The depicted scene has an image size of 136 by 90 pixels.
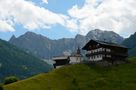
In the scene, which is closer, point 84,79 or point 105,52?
point 84,79

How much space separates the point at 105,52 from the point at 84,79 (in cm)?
2942

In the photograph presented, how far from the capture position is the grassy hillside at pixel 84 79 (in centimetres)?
12219

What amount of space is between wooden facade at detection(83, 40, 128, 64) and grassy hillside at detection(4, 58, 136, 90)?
350 inches

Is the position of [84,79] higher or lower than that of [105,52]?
lower

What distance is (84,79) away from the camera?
13138cm

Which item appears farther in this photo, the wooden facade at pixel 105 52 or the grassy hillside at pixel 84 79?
the wooden facade at pixel 105 52

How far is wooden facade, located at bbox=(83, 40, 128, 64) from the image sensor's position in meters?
157

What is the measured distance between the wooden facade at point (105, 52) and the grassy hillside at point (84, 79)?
8883 mm

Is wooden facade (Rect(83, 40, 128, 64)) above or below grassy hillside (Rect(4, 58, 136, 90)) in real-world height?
above

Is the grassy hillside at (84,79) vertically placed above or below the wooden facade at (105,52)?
below

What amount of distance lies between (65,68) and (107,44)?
2676 cm

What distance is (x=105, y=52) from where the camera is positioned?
157 metres

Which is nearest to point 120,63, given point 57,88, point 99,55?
point 99,55

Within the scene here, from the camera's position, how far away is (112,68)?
5758 inches
